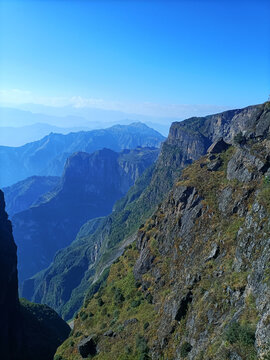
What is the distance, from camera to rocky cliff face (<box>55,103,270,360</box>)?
1071 inches

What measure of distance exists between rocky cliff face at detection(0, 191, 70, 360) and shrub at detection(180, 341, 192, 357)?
216 ft

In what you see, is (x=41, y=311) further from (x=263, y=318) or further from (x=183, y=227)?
(x=263, y=318)

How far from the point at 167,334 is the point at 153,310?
10377 millimetres

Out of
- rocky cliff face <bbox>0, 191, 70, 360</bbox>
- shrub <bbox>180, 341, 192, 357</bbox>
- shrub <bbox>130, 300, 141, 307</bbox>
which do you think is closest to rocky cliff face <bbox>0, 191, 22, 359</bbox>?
rocky cliff face <bbox>0, 191, 70, 360</bbox>

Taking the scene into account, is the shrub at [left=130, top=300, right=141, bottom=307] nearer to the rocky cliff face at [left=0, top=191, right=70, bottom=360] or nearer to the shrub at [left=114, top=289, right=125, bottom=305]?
the shrub at [left=114, top=289, right=125, bottom=305]

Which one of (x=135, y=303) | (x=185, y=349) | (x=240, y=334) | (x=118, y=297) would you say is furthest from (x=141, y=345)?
(x=240, y=334)

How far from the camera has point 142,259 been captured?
61.7 meters

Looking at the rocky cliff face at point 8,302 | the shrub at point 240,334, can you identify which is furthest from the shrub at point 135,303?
the rocky cliff face at point 8,302

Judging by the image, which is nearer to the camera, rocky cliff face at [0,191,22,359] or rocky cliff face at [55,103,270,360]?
rocky cliff face at [55,103,270,360]

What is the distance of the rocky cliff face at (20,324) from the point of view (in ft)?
262

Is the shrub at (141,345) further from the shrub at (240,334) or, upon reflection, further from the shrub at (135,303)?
the shrub at (240,334)

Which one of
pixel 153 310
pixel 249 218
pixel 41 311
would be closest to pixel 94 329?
pixel 153 310

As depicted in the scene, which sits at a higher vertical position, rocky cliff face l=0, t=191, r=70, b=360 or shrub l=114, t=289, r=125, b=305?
shrub l=114, t=289, r=125, b=305

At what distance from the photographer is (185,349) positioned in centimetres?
A: 3092
